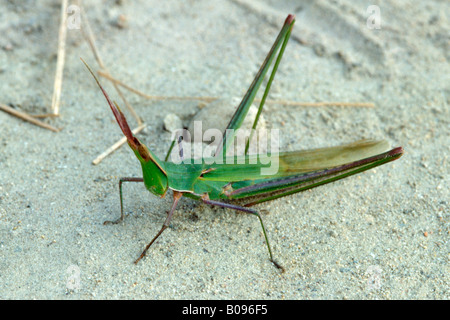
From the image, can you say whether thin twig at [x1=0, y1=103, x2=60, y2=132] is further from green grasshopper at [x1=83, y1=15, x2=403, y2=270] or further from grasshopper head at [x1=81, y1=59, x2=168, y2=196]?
grasshopper head at [x1=81, y1=59, x2=168, y2=196]

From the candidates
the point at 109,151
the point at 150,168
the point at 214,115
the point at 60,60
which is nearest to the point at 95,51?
the point at 60,60

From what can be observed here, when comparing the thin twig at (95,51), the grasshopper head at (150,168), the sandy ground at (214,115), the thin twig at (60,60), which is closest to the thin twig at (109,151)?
the sandy ground at (214,115)

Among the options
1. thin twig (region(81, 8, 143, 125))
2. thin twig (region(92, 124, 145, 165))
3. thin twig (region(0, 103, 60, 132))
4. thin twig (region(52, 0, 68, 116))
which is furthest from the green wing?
thin twig (region(52, 0, 68, 116))

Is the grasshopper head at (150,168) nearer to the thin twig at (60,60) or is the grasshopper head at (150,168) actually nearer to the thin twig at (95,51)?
the thin twig at (95,51)

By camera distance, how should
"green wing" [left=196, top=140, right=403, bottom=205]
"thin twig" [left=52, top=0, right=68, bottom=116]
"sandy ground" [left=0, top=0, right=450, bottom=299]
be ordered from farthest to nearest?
1. "thin twig" [left=52, top=0, right=68, bottom=116]
2. "green wing" [left=196, top=140, right=403, bottom=205]
3. "sandy ground" [left=0, top=0, right=450, bottom=299]

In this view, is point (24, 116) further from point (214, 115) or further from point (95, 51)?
point (214, 115)

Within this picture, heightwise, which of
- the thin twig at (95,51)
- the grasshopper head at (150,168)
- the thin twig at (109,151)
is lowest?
the thin twig at (109,151)
